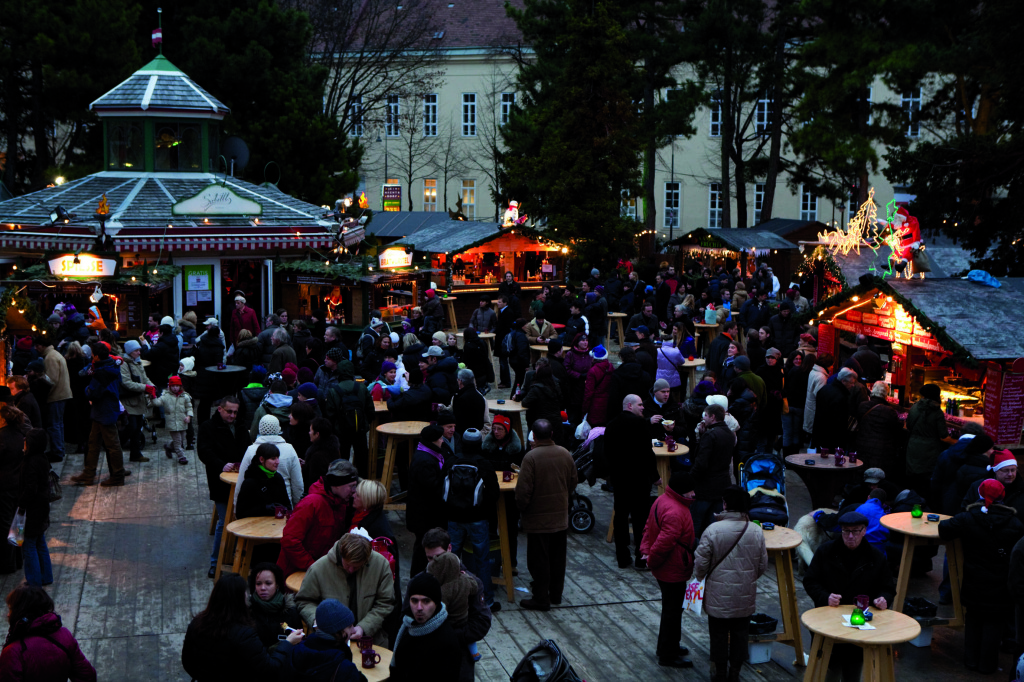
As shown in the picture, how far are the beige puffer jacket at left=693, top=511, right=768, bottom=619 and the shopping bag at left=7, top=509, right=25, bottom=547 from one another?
551 centimetres

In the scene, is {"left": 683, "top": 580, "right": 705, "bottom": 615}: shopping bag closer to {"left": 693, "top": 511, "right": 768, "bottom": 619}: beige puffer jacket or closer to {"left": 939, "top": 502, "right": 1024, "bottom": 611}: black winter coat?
{"left": 693, "top": 511, "right": 768, "bottom": 619}: beige puffer jacket

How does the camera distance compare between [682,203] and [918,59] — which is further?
[682,203]

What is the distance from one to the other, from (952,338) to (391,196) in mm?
27447

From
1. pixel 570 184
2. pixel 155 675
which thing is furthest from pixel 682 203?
pixel 155 675

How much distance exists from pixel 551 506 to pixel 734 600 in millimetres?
1908

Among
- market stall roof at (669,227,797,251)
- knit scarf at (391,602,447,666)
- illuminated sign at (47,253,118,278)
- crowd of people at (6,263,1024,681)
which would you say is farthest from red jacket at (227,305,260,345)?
market stall roof at (669,227,797,251)

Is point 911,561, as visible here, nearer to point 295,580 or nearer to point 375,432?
point 295,580

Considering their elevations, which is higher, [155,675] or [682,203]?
[682,203]

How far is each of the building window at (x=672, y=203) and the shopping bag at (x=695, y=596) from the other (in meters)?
42.1

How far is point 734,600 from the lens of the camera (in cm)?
727

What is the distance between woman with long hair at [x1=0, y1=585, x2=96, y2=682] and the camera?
5598 mm

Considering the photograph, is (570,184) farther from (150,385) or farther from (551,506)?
(551,506)

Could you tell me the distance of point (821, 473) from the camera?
1095 centimetres

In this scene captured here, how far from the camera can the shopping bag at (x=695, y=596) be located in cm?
736
